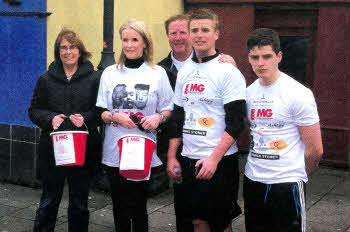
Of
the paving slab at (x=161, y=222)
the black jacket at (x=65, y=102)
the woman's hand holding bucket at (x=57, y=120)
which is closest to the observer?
the woman's hand holding bucket at (x=57, y=120)

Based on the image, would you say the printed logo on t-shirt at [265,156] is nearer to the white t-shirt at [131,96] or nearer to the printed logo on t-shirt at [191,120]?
the printed logo on t-shirt at [191,120]

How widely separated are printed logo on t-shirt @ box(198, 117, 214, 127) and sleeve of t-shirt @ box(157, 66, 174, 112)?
0.51 meters

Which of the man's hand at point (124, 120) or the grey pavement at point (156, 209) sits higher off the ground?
the man's hand at point (124, 120)

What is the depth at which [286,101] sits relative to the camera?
342 centimetres

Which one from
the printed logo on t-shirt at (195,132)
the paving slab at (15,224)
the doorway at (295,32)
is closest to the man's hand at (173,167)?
the printed logo on t-shirt at (195,132)

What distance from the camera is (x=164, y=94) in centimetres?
420

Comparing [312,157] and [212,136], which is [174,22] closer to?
[212,136]

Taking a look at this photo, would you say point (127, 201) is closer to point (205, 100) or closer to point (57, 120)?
point (57, 120)

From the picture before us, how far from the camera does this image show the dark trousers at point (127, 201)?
4180 millimetres

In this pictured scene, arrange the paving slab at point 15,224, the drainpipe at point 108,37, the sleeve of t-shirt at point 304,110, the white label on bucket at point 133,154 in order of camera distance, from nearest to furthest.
→ the sleeve of t-shirt at point 304,110 < the white label on bucket at point 133,154 < the paving slab at point 15,224 < the drainpipe at point 108,37

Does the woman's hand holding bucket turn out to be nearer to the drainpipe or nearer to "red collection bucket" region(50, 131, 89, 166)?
"red collection bucket" region(50, 131, 89, 166)

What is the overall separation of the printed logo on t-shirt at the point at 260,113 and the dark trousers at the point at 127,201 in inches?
43.0

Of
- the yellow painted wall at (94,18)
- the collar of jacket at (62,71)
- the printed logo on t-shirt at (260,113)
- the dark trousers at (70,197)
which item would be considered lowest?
the dark trousers at (70,197)

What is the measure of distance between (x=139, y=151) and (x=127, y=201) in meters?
0.50
